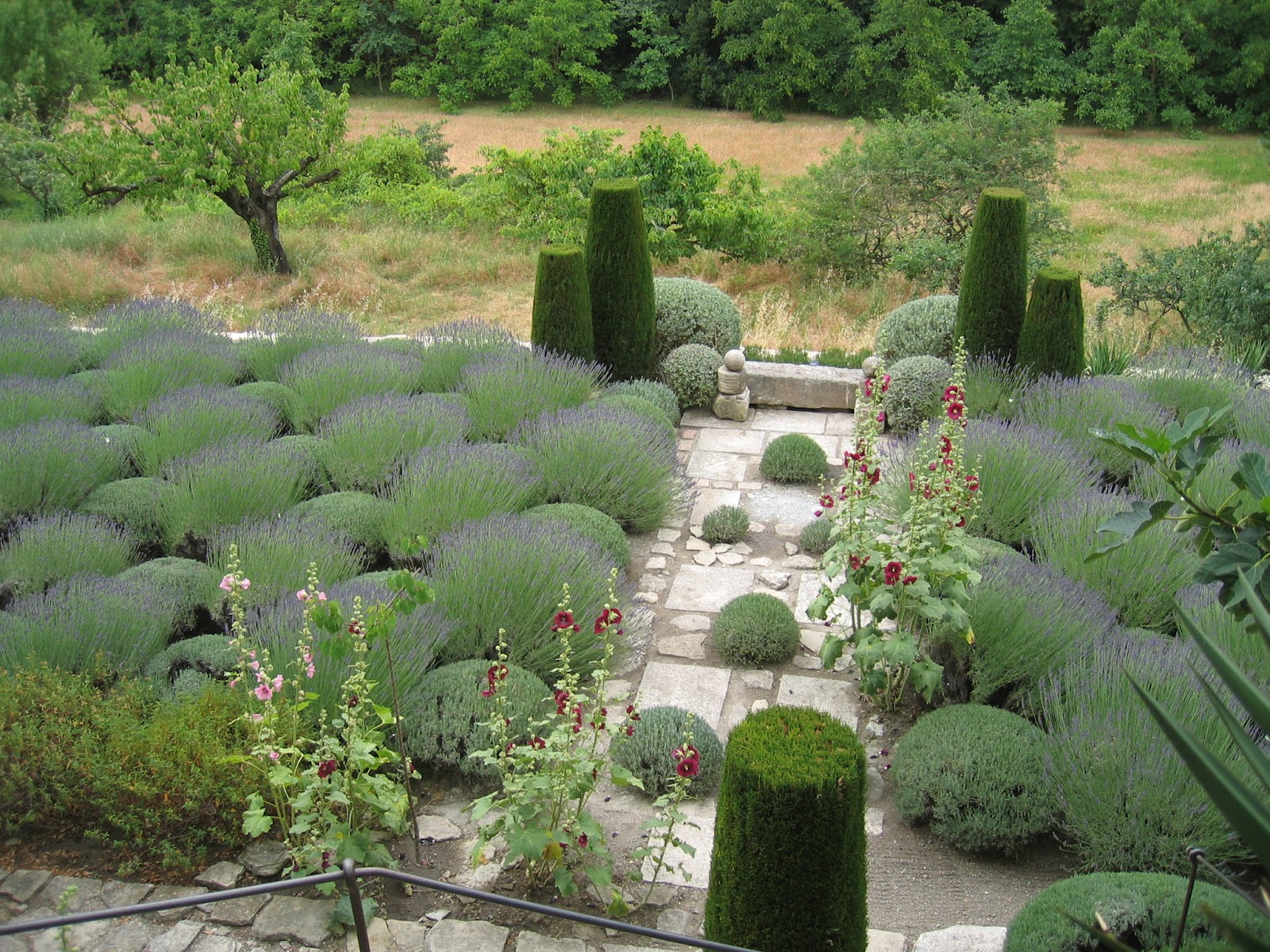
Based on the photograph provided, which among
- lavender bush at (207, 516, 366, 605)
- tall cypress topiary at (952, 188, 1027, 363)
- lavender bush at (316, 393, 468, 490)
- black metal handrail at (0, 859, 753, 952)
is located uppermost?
tall cypress topiary at (952, 188, 1027, 363)

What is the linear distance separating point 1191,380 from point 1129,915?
5376mm

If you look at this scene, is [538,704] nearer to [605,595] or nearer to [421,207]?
[605,595]

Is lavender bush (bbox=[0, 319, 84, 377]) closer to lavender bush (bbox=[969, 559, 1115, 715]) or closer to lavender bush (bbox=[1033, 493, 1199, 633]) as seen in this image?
lavender bush (bbox=[969, 559, 1115, 715])

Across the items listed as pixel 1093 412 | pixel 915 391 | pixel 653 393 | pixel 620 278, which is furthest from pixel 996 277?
pixel 620 278

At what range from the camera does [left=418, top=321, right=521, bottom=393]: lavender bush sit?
27.5 ft

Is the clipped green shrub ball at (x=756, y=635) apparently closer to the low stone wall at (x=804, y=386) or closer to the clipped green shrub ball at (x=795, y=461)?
the clipped green shrub ball at (x=795, y=461)

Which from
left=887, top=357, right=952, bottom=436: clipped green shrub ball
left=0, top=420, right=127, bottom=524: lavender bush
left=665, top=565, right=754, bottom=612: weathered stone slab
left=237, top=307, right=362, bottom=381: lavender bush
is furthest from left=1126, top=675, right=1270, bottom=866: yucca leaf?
left=237, top=307, right=362, bottom=381: lavender bush

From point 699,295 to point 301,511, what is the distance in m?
4.55

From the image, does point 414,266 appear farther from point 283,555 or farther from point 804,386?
point 283,555

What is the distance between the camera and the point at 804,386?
9203mm

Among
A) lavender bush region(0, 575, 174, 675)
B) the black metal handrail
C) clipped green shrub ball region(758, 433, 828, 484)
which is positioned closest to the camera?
the black metal handrail

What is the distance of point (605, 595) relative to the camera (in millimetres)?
5449

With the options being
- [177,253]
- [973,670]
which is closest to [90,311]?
[177,253]

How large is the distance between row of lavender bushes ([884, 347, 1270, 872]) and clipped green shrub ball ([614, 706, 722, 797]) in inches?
35.8
